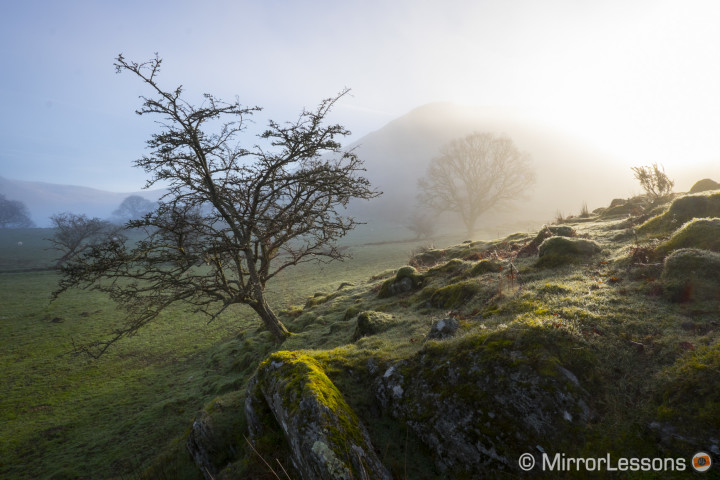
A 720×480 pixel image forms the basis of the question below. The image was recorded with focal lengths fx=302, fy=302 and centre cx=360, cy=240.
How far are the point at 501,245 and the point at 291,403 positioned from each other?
15.4m

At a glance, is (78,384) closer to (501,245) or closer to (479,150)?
(501,245)

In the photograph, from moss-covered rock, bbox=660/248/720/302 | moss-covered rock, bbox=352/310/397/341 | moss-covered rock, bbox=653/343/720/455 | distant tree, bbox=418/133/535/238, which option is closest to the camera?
moss-covered rock, bbox=653/343/720/455

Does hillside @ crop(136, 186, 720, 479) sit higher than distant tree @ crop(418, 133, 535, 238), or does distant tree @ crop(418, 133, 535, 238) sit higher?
distant tree @ crop(418, 133, 535, 238)

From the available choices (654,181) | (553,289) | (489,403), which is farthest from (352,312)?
(654,181)

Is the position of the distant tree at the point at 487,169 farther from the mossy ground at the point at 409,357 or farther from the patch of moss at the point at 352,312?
the patch of moss at the point at 352,312

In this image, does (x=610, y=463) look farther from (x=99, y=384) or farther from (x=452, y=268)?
(x=99, y=384)

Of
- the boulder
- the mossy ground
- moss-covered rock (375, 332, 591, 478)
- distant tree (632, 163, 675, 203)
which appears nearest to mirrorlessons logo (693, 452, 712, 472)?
the mossy ground

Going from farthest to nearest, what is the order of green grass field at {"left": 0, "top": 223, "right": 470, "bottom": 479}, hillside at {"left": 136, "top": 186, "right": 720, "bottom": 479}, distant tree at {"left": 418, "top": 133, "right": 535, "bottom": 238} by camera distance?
distant tree at {"left": 418, "top": 133, "right": 535, "bottom": 238} < green grass field at {"left": 0, "top": 223, "right": 470, "bottom": 479} < hillside at {"left": 136, "top": 186, "right": 720, "bottom": 479}

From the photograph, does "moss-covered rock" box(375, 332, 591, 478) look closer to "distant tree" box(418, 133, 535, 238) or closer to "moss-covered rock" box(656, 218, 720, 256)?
"moss-covered rock" box(656, 218, 720, 256)

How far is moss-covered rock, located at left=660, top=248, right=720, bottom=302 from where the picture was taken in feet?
20.5

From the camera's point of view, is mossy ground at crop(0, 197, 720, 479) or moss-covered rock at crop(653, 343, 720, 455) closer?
moss-covered rock at crop(653, 343, 720, 455)

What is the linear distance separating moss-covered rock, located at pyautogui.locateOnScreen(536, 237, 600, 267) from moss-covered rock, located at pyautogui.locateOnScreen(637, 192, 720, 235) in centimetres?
238

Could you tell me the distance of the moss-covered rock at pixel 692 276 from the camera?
20.5ft

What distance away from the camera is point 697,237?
812 centimetres
